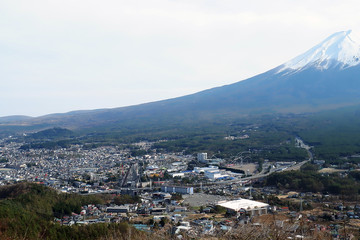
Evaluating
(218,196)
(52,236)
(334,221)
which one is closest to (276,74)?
(218,196)

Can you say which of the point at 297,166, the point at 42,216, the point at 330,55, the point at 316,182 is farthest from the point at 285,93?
the point at 42,216

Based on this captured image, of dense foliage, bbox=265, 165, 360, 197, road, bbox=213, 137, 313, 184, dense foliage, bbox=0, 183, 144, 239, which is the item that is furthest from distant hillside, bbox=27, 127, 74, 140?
dense foliage, bbox=265, 165, 360, 197

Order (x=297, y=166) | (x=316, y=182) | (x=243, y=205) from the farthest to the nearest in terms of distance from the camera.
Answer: (x=297, y=166), (x=316, y=182), (x=243, y=205)

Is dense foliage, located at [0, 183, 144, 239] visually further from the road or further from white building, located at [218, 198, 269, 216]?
the road

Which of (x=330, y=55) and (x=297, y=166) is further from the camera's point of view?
(x=330, y=55)

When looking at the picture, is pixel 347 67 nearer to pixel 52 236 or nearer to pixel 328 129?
pixel 328 129

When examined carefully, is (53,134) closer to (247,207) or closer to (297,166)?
(297,166)

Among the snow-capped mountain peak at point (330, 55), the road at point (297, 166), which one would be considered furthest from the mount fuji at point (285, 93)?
the road at point (297, 166)
